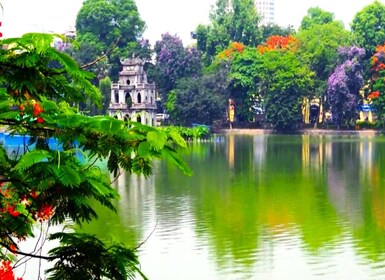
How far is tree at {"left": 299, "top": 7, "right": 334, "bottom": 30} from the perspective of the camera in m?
64.4

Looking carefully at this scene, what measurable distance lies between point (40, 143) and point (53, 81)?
22.8 inches

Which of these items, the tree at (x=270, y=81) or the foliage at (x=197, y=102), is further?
the foliage at (x=197, y=102)

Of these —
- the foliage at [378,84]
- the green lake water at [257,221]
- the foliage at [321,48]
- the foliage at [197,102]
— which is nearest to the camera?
the green lake water at [257,221]

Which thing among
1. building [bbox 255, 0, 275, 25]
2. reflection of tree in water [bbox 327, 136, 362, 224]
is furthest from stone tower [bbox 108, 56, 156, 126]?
building [bbox 255, 0, 275, 25]

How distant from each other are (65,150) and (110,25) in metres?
57.6

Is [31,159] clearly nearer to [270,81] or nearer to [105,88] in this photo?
[270,81]

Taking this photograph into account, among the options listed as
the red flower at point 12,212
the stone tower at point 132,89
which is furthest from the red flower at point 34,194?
the stone tower at point 132,89

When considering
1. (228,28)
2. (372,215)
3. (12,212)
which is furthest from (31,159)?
(228,28)

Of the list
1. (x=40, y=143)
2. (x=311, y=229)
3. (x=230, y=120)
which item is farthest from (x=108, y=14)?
(x=40, y=143)

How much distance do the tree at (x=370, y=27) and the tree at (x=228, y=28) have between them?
8.63 meters

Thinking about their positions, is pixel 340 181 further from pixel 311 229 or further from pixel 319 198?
pixel 311 229

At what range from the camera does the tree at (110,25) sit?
58375mm

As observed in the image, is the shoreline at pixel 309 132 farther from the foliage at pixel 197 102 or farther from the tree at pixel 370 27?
the tree at pixel 370 27

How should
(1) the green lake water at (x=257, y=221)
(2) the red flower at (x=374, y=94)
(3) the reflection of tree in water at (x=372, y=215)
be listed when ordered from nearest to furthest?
(1) the green lake water at (x=257, y=221) < (3) the reflection of tree in water at (x=372, y=215) < (2) the red flower at (x=374, y=94)
